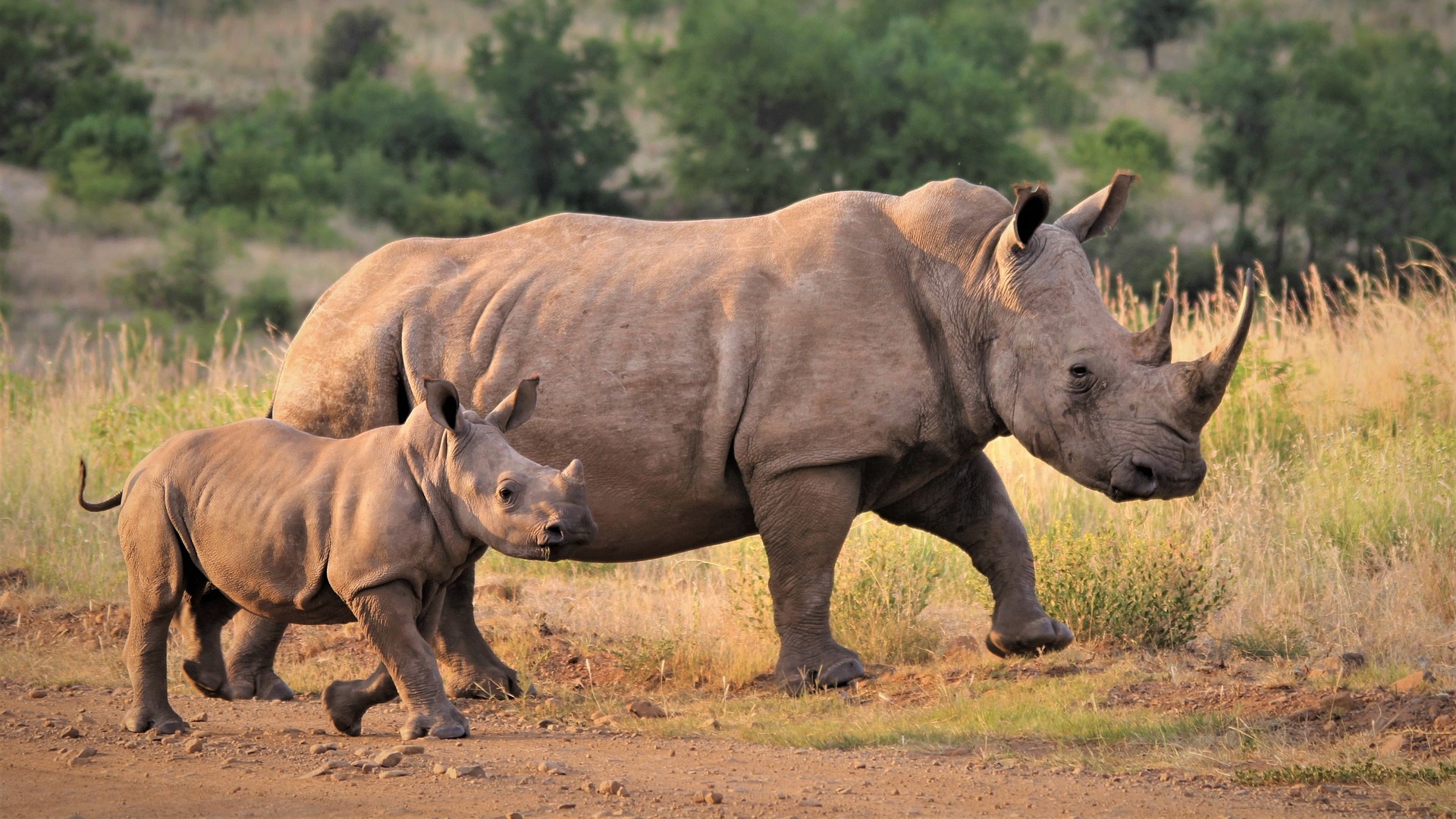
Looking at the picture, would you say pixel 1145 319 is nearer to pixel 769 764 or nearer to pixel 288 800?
pixel 769 764

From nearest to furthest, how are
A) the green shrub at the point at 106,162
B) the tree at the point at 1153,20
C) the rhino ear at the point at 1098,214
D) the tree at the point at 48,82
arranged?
the rhino ear at the point at 1098,214 → the green shrub at the point at 106,162 → the tree at the point at 48,82 → the tree at the point at 1153,20

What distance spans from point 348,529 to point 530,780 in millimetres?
1086

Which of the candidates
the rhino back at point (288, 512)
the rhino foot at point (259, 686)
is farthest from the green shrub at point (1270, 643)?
the rhino foot at point (259, 686)

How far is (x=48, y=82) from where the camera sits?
45.2 meters

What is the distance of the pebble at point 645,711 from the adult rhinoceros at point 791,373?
1.81 feet

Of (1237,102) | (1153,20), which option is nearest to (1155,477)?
(1237,102)

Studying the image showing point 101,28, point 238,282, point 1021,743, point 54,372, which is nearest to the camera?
point 1021,743

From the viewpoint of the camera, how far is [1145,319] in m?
12.3

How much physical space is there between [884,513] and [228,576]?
2780mm

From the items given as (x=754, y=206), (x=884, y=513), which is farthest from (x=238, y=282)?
(x=884, y=513)

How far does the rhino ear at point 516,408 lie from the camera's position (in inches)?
231

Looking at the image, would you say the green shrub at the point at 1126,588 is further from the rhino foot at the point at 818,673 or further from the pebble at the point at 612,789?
the pebble at the point at 612,789

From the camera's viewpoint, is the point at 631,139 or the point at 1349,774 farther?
the point at 631,139

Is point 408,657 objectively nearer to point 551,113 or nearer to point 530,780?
point 530,780
